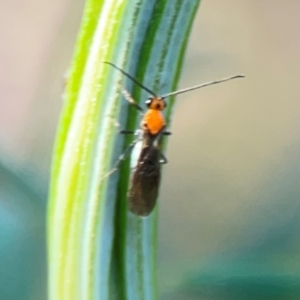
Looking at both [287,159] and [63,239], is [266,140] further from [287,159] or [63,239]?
[63,239]

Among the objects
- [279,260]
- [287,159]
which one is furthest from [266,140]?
[279,260]

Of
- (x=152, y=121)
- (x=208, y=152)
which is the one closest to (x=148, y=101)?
(x=152, y=121)

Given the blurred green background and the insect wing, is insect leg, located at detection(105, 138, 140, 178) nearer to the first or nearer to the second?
the insect wing

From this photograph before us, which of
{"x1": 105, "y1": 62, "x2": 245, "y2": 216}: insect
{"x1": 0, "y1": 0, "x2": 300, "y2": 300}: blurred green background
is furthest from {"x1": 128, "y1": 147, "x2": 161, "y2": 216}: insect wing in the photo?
{"x1": 0, "y1": 0, "x2": 300, "y2": 300}: blurred green background

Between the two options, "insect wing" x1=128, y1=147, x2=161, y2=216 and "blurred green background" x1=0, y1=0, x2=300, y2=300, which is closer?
"insect wing" x1=128, y1=147, x2=161, y2=216

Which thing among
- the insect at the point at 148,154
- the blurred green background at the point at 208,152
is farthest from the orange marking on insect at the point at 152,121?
the blurred green background at the point at 208,152

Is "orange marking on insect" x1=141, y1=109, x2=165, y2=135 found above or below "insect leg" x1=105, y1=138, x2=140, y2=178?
above
